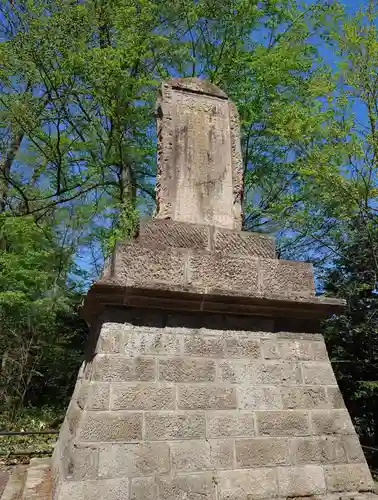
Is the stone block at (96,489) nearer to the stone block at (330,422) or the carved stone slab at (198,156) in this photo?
the stone block at (330,422)

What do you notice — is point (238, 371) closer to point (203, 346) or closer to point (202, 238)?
point (203, 346)

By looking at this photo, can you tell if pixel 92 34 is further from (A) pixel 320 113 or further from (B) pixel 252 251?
(B) pixel 252 251

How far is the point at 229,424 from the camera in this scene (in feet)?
10.2

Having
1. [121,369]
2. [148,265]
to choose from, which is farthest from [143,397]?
[148,265]

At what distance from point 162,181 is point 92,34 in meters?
9.46

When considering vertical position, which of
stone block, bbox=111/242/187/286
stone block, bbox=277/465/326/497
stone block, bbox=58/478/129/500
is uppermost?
stone block, bbox=111/242/187/286

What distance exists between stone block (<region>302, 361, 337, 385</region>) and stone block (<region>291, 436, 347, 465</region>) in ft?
1.37

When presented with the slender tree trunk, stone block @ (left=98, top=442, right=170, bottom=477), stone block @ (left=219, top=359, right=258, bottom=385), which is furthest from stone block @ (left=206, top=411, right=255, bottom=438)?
the slender tree trunk

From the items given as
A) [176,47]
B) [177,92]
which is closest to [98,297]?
[177,92]

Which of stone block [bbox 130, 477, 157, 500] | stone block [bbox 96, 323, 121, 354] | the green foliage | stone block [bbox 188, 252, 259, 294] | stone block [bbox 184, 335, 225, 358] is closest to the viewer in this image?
stone block [bbox 130, 477, 157, 500]

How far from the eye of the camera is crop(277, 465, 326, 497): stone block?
305cm

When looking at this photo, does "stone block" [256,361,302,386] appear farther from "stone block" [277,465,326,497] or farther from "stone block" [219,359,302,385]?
"stone block" [277,465,326,497]

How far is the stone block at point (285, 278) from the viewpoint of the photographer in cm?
357

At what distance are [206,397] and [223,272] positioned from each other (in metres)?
0.98
